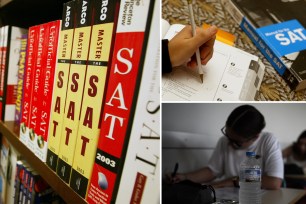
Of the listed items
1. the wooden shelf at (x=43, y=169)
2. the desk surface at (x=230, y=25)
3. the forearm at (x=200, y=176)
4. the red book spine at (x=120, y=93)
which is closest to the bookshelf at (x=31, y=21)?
Result: the wooden shelf at (x=43, y=169)

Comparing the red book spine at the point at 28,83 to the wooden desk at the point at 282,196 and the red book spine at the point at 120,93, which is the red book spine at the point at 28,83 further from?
the wooden desk at the point at 282,196

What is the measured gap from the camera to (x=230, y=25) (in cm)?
72

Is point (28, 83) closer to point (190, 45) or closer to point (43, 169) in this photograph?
point (43, 169)

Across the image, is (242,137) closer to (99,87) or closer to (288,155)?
(288,155)

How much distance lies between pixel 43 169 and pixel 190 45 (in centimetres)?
44

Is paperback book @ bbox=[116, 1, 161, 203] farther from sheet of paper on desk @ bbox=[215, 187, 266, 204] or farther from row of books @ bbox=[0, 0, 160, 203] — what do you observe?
sheet of paper on desk @ bbox=[215, 187, 266, 204]

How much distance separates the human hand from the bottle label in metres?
0.24

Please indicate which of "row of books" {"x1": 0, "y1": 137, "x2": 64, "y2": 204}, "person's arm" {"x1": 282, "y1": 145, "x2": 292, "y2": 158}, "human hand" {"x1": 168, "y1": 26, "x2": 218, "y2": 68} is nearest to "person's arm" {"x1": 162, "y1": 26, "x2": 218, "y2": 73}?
"human hand" {"x1": 168, "y1": 26, "x2": 218, "y2": 68}

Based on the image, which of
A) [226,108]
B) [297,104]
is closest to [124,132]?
[226,108]

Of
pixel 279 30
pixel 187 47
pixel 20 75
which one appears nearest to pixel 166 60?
pixel 187 47

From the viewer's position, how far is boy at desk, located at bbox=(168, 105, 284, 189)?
547 mm

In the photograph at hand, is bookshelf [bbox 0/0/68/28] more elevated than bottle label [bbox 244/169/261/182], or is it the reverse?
bookshelf [bbox 0/0/68/28]

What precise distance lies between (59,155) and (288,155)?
46 centimetres

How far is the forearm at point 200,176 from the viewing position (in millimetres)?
557
